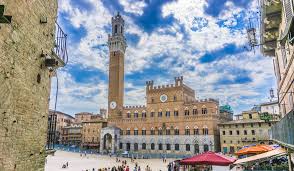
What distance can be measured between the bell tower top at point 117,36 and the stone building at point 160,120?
305 mm

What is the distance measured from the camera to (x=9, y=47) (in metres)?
4.88

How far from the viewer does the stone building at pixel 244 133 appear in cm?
3859

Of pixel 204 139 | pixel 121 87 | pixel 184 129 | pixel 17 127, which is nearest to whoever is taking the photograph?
pixel 17 127

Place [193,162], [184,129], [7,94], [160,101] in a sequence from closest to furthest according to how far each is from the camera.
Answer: [7,94]
[193,162]
[184,129]
[160,101]

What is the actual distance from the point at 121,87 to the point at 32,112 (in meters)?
50.4

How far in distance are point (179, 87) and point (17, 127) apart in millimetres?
44157

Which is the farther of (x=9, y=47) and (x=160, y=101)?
(x=160, y=101)

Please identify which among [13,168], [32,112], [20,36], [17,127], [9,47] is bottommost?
[13,168]

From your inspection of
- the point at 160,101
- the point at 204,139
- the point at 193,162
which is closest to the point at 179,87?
the point at 160,101

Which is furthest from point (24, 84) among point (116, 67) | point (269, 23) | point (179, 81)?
point (116, 67)

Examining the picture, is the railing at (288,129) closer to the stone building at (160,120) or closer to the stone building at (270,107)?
the stone building at (160,120)

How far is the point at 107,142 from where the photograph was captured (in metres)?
54.9

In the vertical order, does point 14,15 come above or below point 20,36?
above

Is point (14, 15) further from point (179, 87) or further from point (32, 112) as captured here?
point (179, 87)
